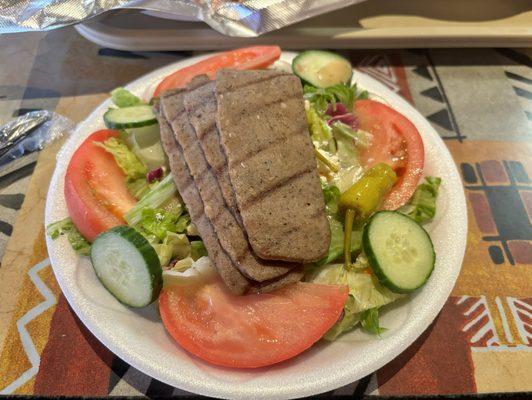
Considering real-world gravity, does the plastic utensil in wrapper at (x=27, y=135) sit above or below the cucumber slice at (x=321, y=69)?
below

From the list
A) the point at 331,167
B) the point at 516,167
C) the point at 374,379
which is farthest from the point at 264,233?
the point at 516,167

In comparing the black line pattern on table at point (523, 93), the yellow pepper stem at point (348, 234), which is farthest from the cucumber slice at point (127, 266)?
the black line pattern on table at point (523, 93)

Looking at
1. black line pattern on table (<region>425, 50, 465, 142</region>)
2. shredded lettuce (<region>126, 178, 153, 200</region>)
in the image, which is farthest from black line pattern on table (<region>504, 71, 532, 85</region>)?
shredded lettuce (<region>126, 178, 153, 200</region>)

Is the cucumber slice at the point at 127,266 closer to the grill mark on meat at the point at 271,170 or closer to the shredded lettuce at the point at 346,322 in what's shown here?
the grill mark on meat at the point at 271,170

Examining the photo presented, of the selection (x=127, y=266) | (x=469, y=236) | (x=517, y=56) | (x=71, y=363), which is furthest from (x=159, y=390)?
(x=517, y=56)

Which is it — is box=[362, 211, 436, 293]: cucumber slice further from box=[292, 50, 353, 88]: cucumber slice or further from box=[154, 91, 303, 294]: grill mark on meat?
box=[292, 50, 353, 88]: cucumber slice

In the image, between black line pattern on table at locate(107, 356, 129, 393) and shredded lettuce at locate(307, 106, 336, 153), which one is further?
shredded lettuce at locate(307, 106, 336, 153)
